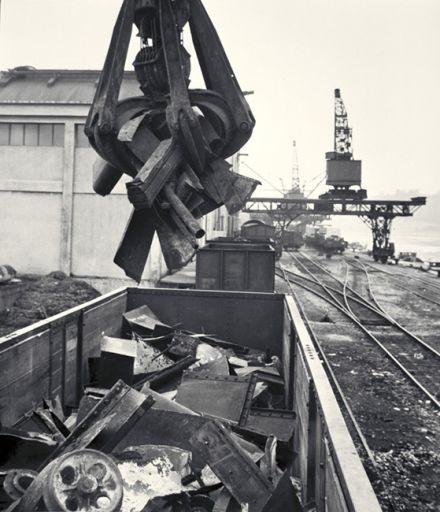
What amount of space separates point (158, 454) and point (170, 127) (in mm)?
1952

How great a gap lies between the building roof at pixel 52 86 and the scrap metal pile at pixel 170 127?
40.8 ft

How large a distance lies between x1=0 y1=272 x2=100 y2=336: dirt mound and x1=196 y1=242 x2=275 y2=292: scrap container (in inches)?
161

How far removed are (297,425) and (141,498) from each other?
1394 millimetres

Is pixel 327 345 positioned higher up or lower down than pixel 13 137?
lower down

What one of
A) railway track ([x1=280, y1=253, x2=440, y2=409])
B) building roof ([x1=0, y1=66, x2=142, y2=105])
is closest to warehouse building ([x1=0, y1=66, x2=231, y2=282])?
building roof ([x1=0, y1=66, x2=142, y2=105])

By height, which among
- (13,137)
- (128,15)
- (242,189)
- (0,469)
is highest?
(13,137)

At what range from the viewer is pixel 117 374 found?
13.7 ft

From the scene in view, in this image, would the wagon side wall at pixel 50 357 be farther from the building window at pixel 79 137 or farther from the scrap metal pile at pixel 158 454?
the building window at pixel 79 137

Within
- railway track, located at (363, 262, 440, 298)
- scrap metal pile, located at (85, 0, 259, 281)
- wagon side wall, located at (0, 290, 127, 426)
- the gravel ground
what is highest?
scrap metal pile, located at (85, 0, 259, 281)

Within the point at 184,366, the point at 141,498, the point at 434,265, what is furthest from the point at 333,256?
the point at 141,498

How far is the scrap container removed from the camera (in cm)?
1110

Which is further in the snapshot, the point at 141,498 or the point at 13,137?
the point at 13,137

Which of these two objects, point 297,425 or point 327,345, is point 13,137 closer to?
point 327,345

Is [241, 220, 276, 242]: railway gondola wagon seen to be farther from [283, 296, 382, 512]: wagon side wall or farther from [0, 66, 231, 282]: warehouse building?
[283, 296, 382, 512]: wagon side wall
